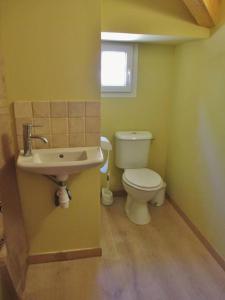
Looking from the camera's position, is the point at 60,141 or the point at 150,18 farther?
the point at 150,18

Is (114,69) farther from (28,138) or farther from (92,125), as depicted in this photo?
(28,138)

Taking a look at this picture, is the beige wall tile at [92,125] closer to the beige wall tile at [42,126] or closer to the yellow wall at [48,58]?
the yellow wall at [48,58]

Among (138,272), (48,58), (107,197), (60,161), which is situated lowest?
(138,272)

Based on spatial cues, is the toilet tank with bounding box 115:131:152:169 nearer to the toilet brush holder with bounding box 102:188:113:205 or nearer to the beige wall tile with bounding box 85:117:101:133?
the toilet brush holder with bounding box 102:188:113:205

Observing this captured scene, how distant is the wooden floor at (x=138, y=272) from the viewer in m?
1.50

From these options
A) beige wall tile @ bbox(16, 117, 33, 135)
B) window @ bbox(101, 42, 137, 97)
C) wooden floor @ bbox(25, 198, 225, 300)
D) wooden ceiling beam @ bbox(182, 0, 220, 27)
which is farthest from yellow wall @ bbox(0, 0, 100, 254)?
window @ bbox(101, 42, 137, 97)

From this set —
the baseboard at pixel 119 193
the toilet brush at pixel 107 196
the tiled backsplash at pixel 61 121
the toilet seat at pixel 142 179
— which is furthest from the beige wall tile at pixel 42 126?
the baseboard at pixel 119 193

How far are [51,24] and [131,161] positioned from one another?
1.50 m

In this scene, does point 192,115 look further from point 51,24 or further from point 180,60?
point 51,24

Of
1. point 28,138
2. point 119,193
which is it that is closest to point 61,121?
point 28,138

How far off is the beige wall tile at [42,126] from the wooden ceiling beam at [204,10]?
1.28 meters

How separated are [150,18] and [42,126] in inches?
44.4

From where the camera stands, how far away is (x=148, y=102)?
95.7 inches

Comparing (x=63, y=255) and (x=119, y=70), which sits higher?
(x=119, y=70)
